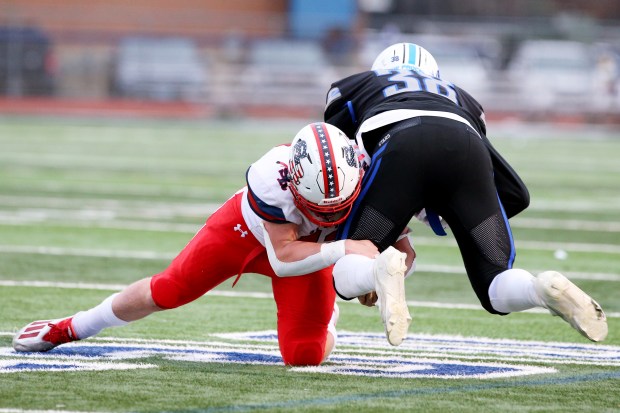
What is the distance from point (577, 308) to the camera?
454 centimetres

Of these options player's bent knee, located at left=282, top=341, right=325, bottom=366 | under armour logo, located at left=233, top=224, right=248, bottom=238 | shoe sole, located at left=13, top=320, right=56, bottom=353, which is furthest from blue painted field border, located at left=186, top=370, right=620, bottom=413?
shoe sole, located at left=13, top=320, right=56, bottom=353

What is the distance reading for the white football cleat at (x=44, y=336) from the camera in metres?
5.38

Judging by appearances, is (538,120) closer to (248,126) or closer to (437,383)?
(248,126)

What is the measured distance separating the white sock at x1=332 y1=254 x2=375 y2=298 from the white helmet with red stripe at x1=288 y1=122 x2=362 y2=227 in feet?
0.77

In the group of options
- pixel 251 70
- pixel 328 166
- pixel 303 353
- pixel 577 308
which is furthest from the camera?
pixel 251 70

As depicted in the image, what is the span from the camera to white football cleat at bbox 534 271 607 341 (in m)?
4.54

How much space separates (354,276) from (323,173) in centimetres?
41

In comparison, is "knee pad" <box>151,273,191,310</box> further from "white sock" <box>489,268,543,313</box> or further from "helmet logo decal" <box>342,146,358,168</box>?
"white sock" <box>489,268,543,313</box>

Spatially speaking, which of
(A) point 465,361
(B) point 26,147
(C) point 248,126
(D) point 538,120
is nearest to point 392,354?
(A) point 465,361

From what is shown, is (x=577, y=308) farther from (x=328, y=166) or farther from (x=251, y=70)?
(x=251, y=70)

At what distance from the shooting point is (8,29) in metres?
25.1

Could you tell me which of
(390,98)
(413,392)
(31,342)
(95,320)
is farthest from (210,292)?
(413,392)

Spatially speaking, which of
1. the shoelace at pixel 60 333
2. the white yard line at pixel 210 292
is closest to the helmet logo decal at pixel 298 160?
the shoelace at pixel 60 333

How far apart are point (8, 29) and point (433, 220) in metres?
21.0
